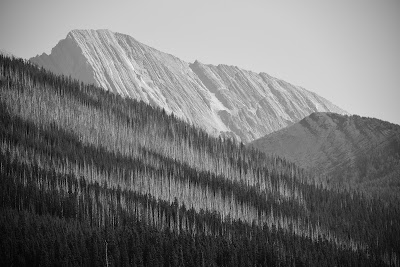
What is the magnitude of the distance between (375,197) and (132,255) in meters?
56.3

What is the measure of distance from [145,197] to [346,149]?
6870 centimetres

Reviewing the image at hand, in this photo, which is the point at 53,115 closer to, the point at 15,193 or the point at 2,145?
the point at 2,145

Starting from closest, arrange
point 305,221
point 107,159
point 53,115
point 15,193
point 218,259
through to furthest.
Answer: point 218,259, point 15,193, point 305,221, point 107,159, point 53,115

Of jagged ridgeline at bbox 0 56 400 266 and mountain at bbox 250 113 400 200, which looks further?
mountain at bbox 250 113 400 200

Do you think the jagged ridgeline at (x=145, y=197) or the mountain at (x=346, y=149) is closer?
the jagged ridgeline at (x=145, y=197)

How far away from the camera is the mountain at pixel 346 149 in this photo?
114m

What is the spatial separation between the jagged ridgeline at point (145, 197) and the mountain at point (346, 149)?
1339cm

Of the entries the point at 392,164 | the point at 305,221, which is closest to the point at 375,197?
the point at 305,221

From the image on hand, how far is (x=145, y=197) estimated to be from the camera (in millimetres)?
79438

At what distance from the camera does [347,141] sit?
137 metres

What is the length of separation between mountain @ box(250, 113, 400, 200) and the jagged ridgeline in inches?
527

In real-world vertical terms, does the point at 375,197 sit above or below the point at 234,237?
above

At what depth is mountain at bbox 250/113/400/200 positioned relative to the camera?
114 m

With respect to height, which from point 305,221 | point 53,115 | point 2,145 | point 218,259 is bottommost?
point 218,259
